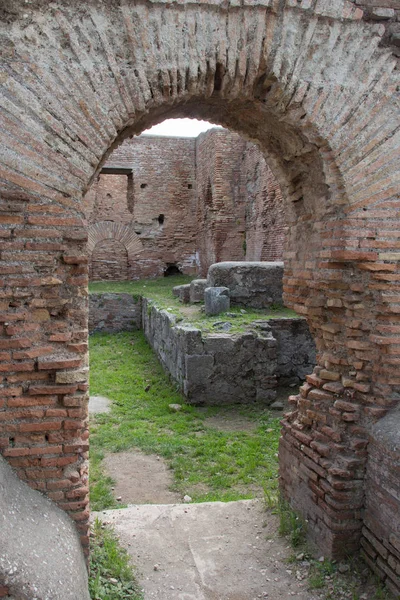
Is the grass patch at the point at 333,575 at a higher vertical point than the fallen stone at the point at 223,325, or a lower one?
lower

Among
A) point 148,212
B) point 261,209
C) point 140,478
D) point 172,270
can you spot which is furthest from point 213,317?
point 172,270

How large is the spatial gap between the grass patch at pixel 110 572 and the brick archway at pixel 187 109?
0.42 meters

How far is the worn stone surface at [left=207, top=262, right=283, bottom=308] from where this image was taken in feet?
28.7

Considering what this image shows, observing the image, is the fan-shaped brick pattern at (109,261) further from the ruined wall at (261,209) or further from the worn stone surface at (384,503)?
the worn stone surface at (384,503)

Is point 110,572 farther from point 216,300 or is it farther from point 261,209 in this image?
point 261,209

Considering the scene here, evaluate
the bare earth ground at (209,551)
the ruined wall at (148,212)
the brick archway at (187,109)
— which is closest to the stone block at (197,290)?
the bare earth ground at (209,551)

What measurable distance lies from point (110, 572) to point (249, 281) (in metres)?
6.05

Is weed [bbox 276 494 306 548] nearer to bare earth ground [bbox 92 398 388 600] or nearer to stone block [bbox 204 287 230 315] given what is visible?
bare earth ground [bbox 92 398 388 600]

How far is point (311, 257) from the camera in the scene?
3744 mm

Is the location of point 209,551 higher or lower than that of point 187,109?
lower

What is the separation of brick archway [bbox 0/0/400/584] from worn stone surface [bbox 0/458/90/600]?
140 millimetres

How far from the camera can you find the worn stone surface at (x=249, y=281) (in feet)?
28.7

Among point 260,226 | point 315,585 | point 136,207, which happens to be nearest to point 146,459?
point 315,585

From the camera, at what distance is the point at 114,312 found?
12695mm
